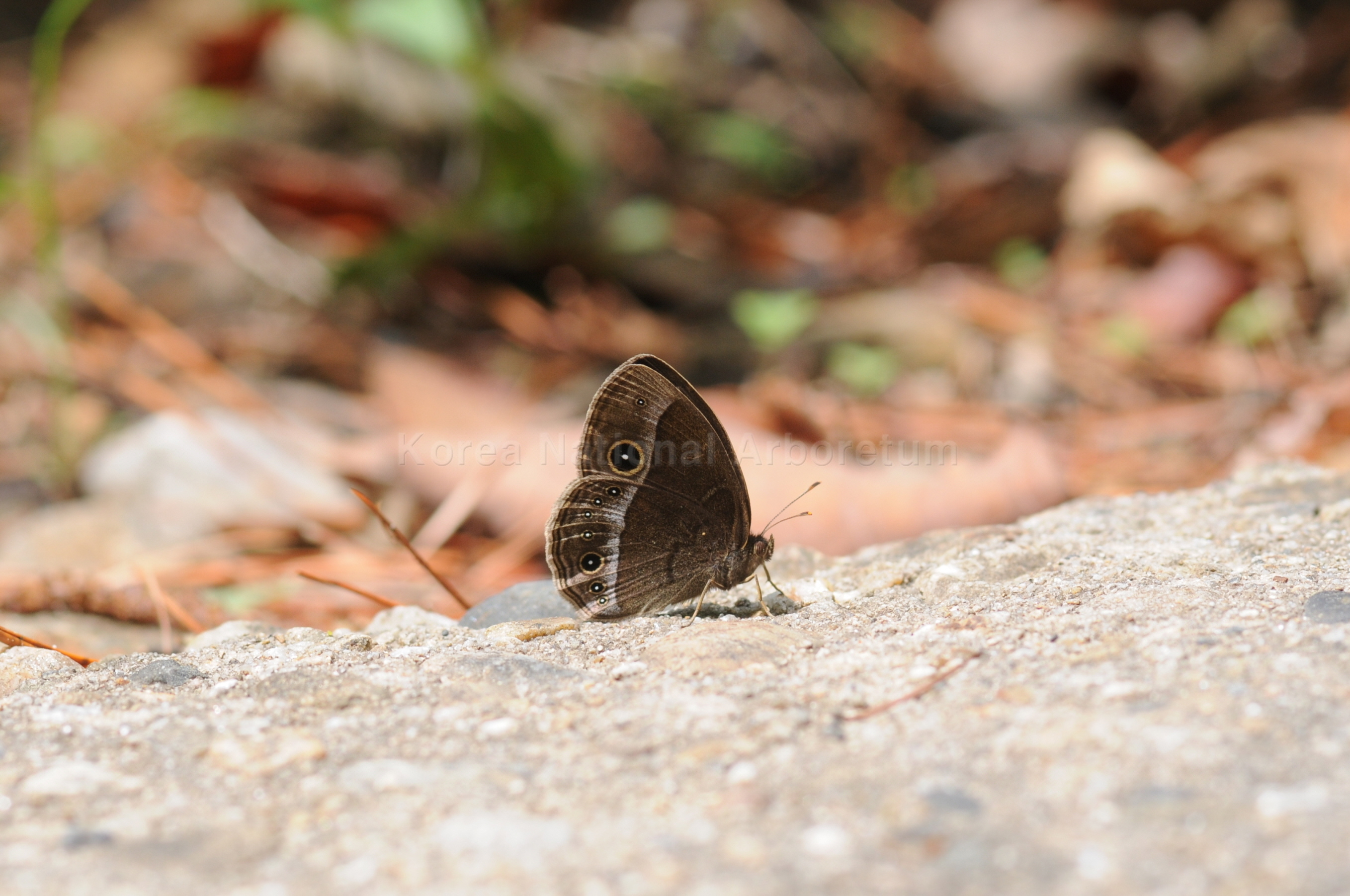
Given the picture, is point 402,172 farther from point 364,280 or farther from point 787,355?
point 787,355

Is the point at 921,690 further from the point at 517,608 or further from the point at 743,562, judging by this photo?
the point at 517,608

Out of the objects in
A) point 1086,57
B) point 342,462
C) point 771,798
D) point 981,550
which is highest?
point 1086,57

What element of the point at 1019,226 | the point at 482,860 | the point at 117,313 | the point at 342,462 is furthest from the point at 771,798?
the point at 1019,226

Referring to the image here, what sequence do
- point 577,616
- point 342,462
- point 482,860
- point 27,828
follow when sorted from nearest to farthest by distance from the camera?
1. point 482,860
2. point 27,828
3. point 577,616
4. point 342,462

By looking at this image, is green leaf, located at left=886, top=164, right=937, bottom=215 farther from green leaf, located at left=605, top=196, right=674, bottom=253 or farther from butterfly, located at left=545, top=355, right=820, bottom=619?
butterfly, located at left=545, top=355, right=820, bottom=619

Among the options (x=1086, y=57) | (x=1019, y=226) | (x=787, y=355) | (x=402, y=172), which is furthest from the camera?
(x=1086, y=57)

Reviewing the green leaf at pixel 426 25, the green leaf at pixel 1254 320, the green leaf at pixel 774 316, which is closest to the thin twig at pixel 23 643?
the green leaf at pixel 426 25

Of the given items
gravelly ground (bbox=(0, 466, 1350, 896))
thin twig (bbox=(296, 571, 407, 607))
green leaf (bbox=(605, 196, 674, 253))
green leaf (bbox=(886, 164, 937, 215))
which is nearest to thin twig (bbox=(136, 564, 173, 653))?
thin twig (bbox=(296, 571, 407, 607))
